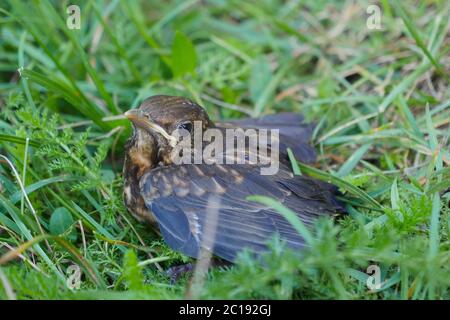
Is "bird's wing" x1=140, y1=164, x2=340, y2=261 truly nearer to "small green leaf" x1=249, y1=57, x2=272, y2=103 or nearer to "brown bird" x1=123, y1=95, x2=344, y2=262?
"brown bird" x1=123, y1=95, x2=344, y2=262

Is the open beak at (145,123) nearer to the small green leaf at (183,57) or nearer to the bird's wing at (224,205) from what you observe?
the bird's wing at (224,205)

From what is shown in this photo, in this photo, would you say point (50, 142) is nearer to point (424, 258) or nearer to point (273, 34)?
point (424, 258)

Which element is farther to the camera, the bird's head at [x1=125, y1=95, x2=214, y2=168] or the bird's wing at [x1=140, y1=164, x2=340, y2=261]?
the bird's head at [x1=125, y1=95, x2=214, y2=168]

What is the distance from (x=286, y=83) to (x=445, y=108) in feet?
3.65

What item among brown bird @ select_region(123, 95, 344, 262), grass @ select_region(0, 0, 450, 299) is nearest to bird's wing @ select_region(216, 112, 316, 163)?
grass @ select_region(0, 0, 450, 299)

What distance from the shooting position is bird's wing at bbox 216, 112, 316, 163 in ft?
12.5

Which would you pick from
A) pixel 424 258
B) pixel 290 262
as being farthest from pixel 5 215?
pixel 424 258

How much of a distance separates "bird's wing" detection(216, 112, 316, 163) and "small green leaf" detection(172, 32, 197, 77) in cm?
59

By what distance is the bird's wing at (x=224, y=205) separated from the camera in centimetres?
294

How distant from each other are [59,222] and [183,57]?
1523 mm

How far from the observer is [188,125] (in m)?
3.36

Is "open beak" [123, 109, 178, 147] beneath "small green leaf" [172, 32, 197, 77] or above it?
beneath

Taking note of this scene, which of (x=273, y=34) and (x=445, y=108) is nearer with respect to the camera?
(x=445, y=108)

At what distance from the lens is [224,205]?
10.2ft
